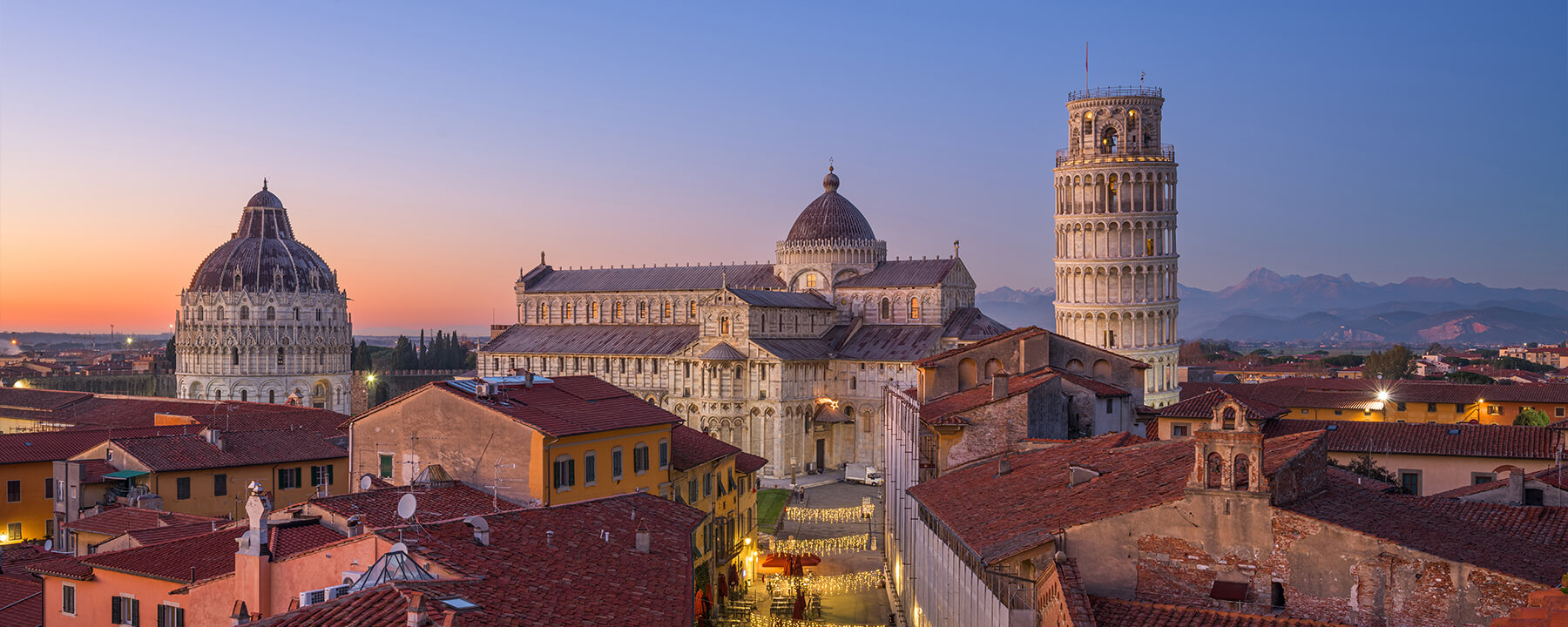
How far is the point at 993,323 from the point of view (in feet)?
286

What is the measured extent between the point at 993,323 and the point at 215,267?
7044 cm

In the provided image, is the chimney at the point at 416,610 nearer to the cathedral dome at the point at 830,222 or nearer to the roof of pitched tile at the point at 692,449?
the roof of pitched tile at the point at 692,449

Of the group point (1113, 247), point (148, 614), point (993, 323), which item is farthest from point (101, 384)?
point (148, 614)

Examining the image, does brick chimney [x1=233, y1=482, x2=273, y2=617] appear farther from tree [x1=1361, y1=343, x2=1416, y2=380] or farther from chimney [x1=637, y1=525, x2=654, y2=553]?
tree [x1=1361, y1=343, x2=1416, y2=380]

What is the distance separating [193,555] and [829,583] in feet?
80.6

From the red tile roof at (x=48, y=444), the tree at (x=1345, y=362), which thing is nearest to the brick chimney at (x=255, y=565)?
the red tile roof at (x=48, y=444)

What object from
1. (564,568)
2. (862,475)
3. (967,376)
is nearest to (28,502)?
(564,568)

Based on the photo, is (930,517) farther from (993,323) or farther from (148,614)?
(993,323)

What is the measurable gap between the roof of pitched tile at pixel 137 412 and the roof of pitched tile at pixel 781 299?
88.2ft

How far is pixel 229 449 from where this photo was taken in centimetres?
4194

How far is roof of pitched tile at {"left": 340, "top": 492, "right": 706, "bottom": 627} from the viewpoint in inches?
691

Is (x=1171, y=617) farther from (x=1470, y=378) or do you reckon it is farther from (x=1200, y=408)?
(x=1470, y=378)

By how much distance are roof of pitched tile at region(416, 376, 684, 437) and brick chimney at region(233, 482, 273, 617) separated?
966 cm

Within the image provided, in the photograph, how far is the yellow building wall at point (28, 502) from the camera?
42750mm
